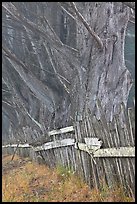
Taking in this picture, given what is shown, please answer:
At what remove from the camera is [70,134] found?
8.81 meters

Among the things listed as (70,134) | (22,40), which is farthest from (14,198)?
(22,40)

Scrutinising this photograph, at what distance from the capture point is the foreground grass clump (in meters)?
6.67

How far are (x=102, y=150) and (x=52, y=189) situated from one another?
2402mm

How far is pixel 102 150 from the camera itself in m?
6.45

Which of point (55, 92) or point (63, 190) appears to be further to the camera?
point (55, 92)

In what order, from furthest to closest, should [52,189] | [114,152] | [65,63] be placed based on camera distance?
[65,63] < [52,189] < [114,152]

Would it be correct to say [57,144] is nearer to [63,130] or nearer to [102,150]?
[63,130]

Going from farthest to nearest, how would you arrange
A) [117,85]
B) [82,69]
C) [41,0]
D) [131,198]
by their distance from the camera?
[41,0] → [82,69] → [117,85] → [131,198]

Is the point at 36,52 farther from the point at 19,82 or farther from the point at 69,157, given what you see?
the point at 69,157

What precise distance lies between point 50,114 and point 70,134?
4296 mm

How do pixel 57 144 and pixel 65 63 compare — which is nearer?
pixel 57 144

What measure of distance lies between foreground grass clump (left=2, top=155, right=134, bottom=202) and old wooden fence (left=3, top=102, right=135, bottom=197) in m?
0.15

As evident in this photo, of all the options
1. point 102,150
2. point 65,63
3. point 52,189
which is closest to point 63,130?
point 52,189

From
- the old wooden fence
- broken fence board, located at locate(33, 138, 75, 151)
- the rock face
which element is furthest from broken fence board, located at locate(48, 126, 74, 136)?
the rock face
